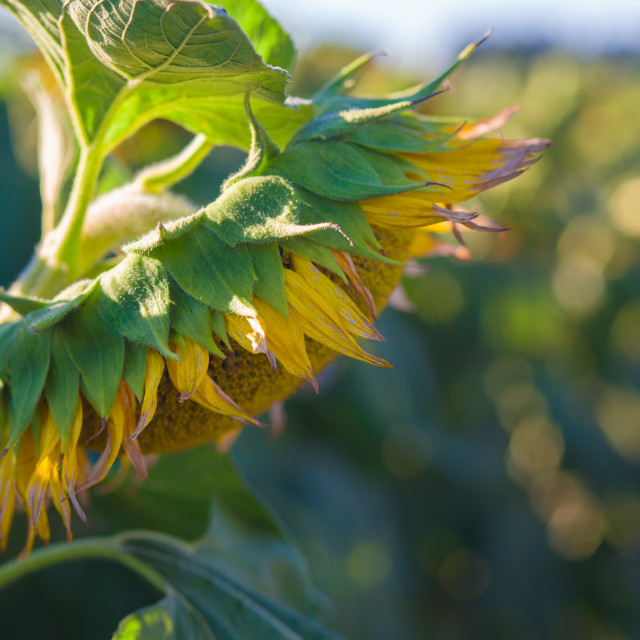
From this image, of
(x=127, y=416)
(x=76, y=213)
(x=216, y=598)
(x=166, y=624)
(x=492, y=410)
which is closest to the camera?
(x=127, y=416)

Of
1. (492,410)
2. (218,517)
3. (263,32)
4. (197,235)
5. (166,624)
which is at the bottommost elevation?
(492,410)

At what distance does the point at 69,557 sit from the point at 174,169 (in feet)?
1.85

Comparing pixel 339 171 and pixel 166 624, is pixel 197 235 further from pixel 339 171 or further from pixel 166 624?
pixel 166 624

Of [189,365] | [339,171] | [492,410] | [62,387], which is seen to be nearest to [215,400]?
[189,365]

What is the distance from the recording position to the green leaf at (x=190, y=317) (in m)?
0.72

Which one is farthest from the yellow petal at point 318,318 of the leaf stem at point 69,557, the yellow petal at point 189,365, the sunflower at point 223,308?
the leaf stem at point 69,557

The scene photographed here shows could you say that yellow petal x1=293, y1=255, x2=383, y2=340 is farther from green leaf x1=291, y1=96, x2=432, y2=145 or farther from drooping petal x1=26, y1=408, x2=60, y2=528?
drooping petal x1=26, y1=408, x2=60, y2=528

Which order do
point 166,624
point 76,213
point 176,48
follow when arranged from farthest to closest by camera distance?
point 166,624, point 76,213, point 176,48

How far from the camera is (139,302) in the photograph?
0.72m

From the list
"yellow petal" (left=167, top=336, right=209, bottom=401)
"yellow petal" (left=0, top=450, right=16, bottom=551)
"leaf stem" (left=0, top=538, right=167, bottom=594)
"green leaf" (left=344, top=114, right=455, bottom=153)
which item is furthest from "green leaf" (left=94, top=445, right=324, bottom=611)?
"green leaf" (left=344, top=114, right=455, bottom=153)

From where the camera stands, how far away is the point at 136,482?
48.9 inches

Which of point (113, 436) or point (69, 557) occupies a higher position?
point (113, 436)

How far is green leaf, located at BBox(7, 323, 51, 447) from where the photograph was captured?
741 mm

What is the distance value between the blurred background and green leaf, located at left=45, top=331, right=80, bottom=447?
1.35m
